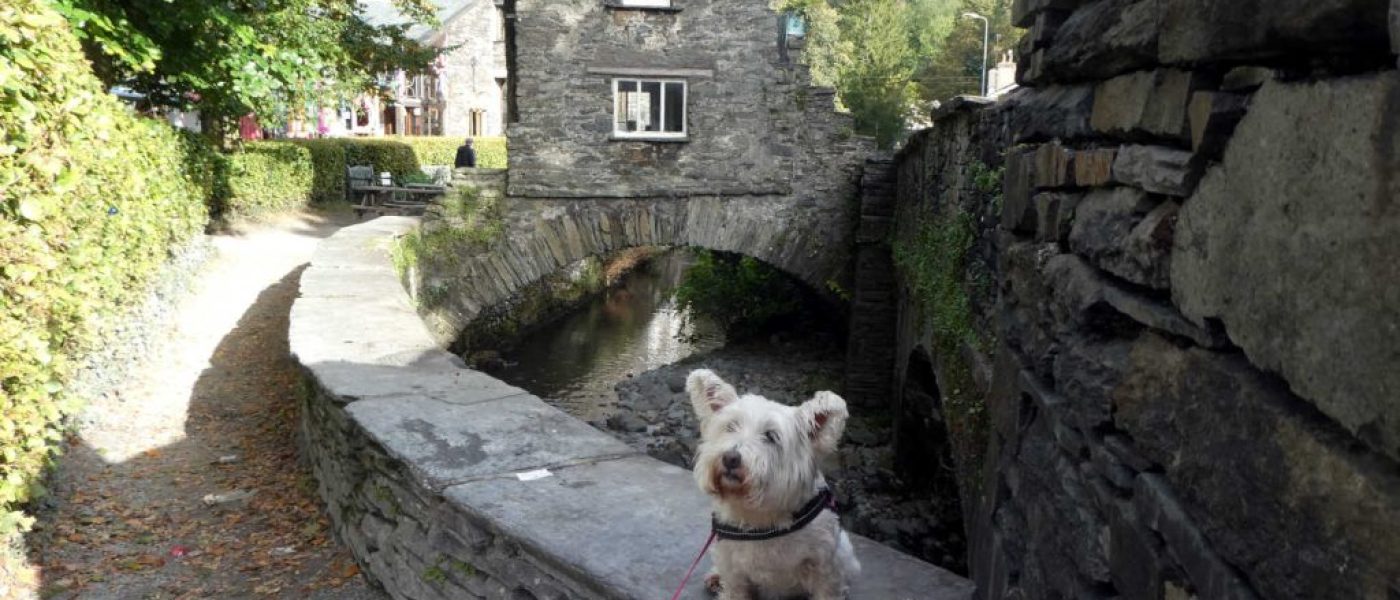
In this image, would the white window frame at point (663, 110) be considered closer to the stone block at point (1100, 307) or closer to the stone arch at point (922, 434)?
the stone arch at point (922, 434)

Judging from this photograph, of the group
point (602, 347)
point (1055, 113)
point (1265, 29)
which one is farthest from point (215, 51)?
point (1265, 29)

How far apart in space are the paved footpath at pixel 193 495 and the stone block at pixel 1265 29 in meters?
4.29

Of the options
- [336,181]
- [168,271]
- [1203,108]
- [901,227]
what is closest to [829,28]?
[336,181]

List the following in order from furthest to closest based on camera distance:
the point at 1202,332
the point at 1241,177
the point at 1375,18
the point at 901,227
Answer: the point at 901,227 → the point at 1202,332 → the point at 1241,177 → the point at 1375,18

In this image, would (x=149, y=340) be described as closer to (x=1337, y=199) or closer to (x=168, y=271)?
(x=168, y=271)

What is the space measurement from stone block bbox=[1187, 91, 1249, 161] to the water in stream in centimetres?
1252

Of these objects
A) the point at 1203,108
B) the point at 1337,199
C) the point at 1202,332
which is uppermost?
the point at 1203,108

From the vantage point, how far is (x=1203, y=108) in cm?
153

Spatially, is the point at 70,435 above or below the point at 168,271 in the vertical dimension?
below

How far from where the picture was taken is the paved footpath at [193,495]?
4.72m

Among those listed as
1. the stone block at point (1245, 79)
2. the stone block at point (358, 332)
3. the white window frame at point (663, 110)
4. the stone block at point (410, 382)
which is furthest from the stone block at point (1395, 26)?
the white window frame at point (663, 110)

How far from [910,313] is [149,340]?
7277mm

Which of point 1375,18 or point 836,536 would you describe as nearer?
point 1375,18

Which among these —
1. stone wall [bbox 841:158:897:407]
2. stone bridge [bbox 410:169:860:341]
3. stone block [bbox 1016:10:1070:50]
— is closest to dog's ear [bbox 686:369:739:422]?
stone block [bbox 1016:10:1070:50]
